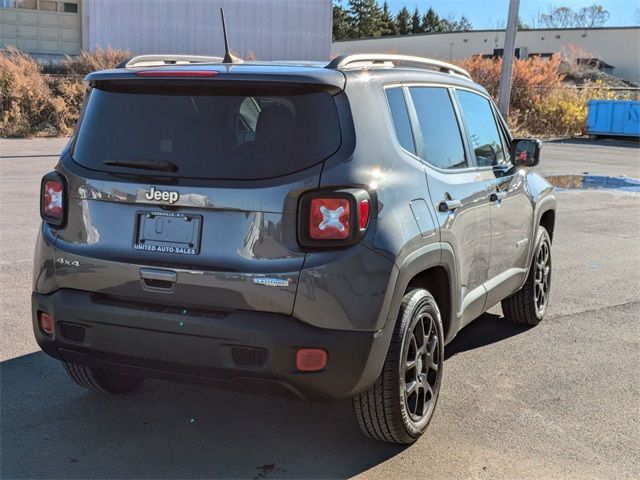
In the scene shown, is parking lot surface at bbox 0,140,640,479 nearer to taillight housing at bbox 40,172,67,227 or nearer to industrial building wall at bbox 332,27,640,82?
taillight housing at bbox 40,172,67,227

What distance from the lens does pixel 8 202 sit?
10.9 meters

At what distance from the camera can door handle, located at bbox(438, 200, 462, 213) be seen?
392 centimetres

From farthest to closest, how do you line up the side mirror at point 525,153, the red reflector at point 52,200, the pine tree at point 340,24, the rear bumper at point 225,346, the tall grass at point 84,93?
1. the pine tree at point 340,24
2. the tall grass at point 84,93
3. the side mirror at point 525,153
4. the red reflector at point 52,200
5. the rear bumper at point 225,346

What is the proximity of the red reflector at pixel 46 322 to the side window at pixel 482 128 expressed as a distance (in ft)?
8.81

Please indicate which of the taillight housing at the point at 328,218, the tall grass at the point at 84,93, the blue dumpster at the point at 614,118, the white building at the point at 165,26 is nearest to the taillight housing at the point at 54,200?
the taillight housing at the point at 328,218

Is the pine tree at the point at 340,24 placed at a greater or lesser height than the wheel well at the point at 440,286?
greater

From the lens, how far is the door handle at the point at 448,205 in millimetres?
3924

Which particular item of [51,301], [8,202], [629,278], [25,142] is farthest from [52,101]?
[51,301]

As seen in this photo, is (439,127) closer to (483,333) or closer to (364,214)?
(364,214)

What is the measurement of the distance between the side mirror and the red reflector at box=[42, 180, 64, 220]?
313 cm

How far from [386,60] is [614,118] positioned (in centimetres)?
2814

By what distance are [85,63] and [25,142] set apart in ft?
22.8

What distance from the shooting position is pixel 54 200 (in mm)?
3682

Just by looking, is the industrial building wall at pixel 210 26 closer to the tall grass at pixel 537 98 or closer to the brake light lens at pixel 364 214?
the tall grass at pixel 537 98
